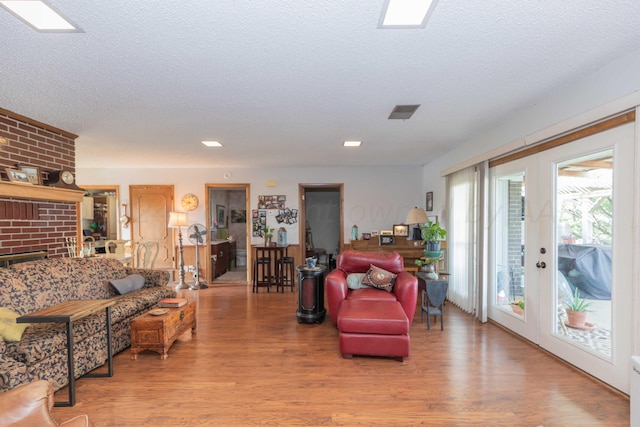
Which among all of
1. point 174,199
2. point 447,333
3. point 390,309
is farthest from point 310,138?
point 174,199

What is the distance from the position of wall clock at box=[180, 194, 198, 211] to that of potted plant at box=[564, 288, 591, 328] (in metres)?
6.18

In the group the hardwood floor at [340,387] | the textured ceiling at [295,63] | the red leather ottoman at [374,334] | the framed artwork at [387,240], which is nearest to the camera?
the textured ceiling at [295,63]

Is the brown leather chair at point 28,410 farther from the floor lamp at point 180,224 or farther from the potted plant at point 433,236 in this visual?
the floor lamp at point 180,224

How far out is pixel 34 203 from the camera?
334 centimetres

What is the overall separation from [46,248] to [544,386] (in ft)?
17.3

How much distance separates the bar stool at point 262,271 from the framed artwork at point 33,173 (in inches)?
132

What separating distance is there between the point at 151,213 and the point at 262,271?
8.82 ft

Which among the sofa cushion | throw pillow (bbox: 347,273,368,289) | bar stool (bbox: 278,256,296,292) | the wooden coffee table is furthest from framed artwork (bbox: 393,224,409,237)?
the wooden coffee table

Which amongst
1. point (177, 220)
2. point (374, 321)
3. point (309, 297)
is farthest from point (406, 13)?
point (177, 220)

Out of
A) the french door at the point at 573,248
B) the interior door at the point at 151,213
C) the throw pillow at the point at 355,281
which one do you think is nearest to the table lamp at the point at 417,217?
the french door at the point at 573,248

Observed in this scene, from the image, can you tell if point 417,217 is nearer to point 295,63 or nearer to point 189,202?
point 295,63

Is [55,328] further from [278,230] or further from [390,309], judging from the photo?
[278,230]

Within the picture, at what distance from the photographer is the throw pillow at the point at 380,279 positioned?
378 centimetres

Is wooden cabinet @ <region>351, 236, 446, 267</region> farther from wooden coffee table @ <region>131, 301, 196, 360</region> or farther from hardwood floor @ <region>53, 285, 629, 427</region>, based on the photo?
wooden coffee table @ <region>131, 301, 196, 360</region>
